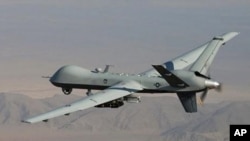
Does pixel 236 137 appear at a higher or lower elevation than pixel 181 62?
lower

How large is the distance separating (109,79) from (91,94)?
568cm

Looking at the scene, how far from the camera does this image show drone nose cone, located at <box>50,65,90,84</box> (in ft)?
427

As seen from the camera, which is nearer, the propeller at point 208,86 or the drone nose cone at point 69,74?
the propeller at point 208,86

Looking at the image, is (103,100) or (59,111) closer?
(59,111)

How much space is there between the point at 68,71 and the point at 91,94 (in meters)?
7.87

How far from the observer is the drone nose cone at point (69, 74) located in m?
130

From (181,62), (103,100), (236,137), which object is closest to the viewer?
(236,137)

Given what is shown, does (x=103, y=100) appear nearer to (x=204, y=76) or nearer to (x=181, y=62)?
(x=204, y=76)

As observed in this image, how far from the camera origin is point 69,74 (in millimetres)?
130250

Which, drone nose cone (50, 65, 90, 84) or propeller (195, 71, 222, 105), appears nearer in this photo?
propeller (195, 71, 222, 105)

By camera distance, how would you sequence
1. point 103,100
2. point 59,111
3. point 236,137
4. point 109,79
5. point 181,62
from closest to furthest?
point 236,137
point 59,111
point 103,100
point 109,79
point 181,62

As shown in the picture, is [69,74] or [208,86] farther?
[69,74]

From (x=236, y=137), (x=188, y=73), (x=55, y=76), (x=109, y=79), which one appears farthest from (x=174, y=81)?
(x=236, y=137)

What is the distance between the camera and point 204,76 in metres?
127
